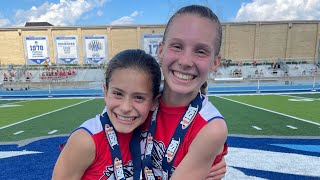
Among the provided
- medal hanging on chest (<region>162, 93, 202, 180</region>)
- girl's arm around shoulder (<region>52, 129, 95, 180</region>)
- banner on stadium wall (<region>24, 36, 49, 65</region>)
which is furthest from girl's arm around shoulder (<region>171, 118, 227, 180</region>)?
banner on stadium wall (<region>24, 36, 49, 65</region>)

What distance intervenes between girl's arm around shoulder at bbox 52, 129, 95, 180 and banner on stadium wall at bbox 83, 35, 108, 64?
33.2 metres

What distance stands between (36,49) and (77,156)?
125 feet

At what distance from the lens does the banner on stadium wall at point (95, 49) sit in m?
33.9

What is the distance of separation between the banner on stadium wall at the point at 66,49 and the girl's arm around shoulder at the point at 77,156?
1349 inches

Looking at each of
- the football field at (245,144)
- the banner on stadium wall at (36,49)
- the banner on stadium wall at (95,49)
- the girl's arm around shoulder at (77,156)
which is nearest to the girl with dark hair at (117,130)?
the girl's arm around shoulder at (77,156)

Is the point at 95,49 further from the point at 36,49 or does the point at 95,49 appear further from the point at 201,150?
the point at 201,150

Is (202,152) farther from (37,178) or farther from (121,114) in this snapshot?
(37,178)

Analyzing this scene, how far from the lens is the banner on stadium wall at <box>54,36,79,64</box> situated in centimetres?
3381

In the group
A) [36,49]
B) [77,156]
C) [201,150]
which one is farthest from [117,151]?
[36,49]

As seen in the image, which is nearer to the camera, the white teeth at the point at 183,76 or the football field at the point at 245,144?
the white teeth at the point at 183,76

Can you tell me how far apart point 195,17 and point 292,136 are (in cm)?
526

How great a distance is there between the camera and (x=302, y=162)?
4.00 meters

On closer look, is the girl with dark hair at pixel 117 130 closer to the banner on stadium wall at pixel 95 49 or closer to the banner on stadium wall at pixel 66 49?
the banner on stadium wall at pixel 95 49

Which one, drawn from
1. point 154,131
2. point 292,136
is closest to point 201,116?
point 154,131
